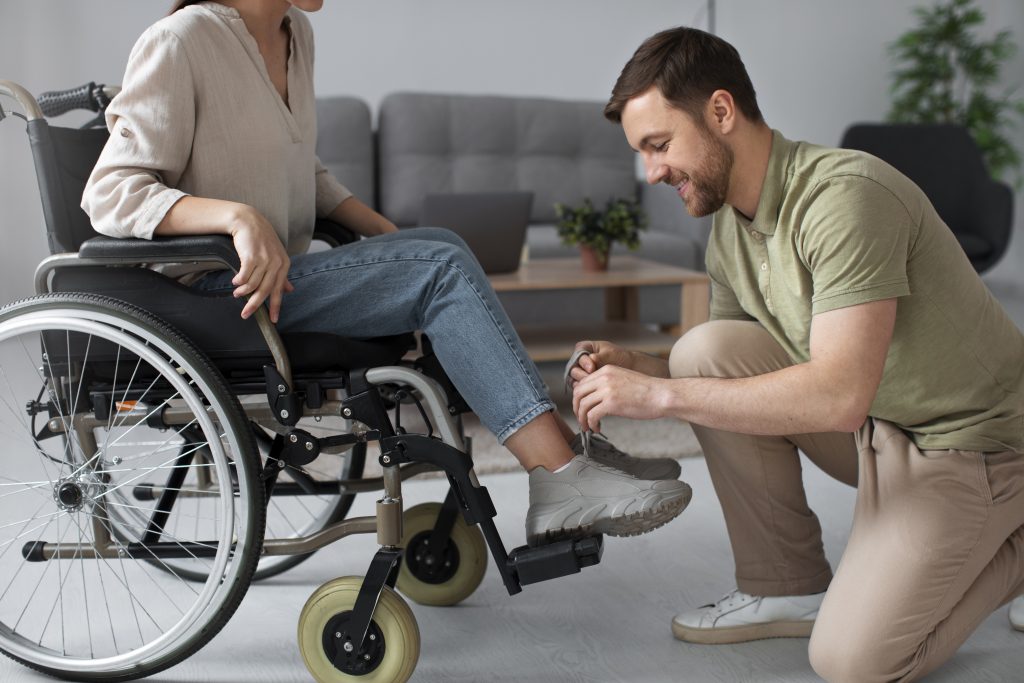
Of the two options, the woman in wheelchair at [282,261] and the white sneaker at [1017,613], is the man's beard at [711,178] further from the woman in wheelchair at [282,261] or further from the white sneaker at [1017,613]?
the white sneaker at [1017,613]

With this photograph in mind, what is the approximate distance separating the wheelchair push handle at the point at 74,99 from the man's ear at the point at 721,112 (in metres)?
0.92

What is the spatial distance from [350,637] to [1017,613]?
1.01 m

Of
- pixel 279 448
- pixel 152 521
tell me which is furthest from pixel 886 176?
pixel 152 521

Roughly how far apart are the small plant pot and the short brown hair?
5.98 ft

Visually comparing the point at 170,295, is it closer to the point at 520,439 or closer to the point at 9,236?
the point at 520,439

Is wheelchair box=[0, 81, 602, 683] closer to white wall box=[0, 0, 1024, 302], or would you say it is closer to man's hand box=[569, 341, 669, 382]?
man's hand box=[569, 341, 669, 382]

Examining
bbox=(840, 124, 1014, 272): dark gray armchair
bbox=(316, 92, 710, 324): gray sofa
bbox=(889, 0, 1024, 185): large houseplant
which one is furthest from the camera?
bbox=(889, 0, 1024, 185): large houseplant

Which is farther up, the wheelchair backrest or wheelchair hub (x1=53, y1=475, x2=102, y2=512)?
the wheelchair backrest

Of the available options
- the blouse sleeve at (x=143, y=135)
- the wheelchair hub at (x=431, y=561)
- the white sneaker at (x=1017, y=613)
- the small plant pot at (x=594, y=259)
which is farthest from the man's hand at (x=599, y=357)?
the small plant pot at (x=594, y=259)

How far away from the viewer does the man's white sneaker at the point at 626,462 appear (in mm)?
1378

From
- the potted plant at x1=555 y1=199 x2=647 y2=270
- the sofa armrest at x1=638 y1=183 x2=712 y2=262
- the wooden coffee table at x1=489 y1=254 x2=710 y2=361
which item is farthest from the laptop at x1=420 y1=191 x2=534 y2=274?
the sofa armrest at x1=638 y1=183 x2=712 y2=262

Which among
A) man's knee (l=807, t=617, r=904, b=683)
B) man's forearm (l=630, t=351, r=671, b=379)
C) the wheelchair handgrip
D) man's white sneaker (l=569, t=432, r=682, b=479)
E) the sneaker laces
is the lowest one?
the sneaker laces

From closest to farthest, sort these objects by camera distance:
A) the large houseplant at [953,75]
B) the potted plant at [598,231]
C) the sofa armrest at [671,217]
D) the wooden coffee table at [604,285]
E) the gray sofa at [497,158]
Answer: the wooden coffee table at [604,285] < the potted plant at [598,231] < the sofa armrest at [671,217] < the gray sofa at [497,158] < the large houseplant at [953,75]

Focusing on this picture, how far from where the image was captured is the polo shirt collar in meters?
1.36
